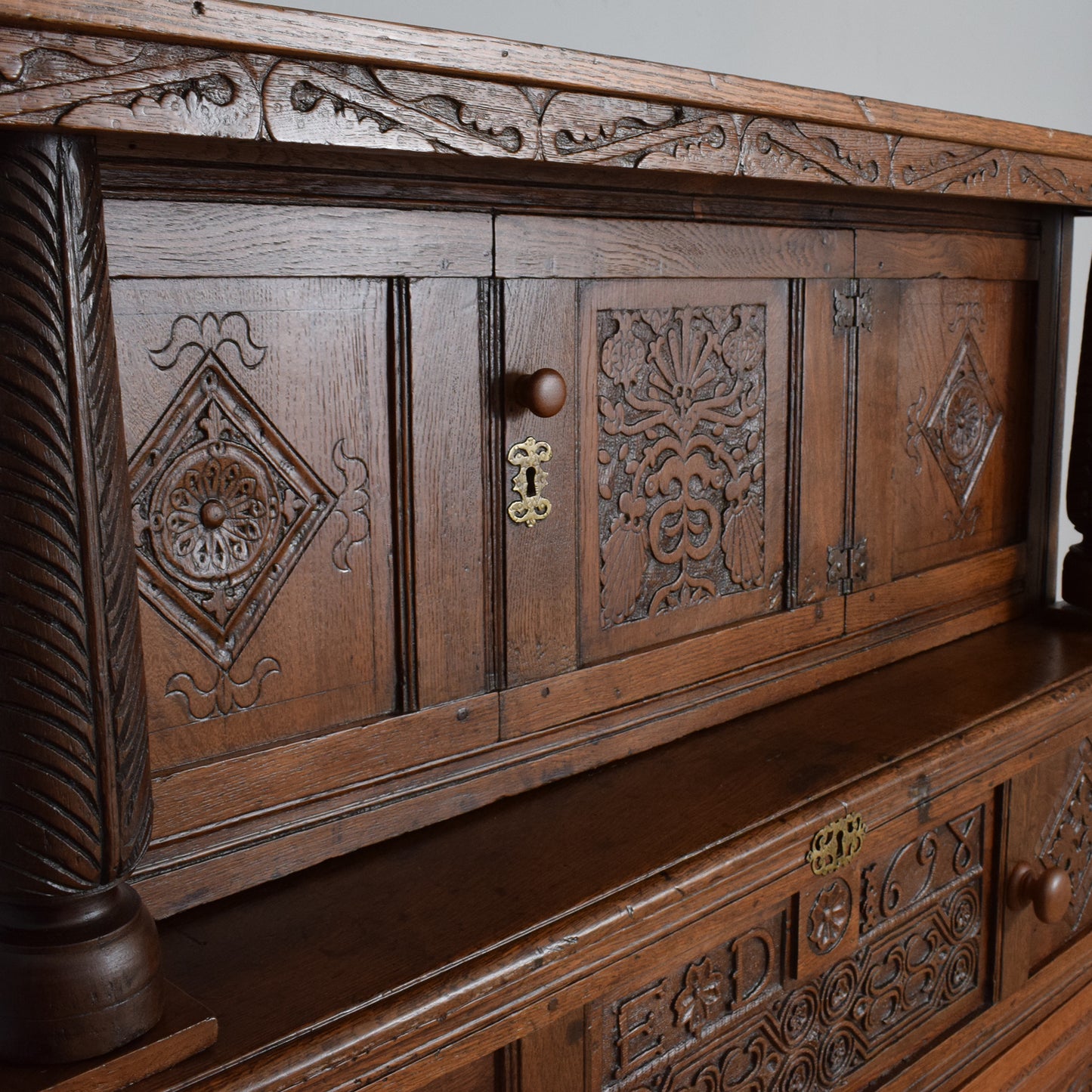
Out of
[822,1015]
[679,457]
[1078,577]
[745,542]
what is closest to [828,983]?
[822,1015]

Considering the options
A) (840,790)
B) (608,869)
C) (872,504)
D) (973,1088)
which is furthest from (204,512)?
(973,1088)

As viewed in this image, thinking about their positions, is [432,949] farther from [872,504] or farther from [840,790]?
[872,504]

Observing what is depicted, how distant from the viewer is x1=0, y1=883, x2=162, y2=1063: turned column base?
767mm

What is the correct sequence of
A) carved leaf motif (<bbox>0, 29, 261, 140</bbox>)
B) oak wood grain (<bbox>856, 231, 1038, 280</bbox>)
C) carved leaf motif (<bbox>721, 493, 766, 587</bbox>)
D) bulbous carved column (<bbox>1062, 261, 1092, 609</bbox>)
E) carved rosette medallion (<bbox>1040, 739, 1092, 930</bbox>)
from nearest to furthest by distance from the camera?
carved leaf motif (<bbox>0, 29, 261, 140</bbox>) < carved leaf motif (<bbox>721, 493, 766, 587</bbox>) < oak wood grain (<bbox>856, 231, 1038, 280</bbox>) < carved rosette medallion (<bbox>1040, 739, 1092, 930</bbox>) < bulbous carved column (<bbox>1062, 261, 1092, 609</bbox>)

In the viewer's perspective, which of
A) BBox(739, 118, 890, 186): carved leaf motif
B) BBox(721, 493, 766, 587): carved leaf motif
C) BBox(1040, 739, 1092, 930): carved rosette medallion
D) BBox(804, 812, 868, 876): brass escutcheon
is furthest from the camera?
BBox(1040, 739, 1092, 930): carved rosette medallion

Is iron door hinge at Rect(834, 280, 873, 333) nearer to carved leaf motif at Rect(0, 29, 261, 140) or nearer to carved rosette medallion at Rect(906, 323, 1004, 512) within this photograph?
carved rosette medallion at Rect(906, 323, 1004, 512)

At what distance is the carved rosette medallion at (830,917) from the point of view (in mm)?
1296

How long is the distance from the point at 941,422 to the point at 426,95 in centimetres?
105

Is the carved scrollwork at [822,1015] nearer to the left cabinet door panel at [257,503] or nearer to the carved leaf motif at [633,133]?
the left cabinet door panel at [257,503]

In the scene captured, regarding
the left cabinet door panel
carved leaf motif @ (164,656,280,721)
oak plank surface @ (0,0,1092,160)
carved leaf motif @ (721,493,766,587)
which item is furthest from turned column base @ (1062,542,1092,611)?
carved leaf motif @ (164,656,280,721)

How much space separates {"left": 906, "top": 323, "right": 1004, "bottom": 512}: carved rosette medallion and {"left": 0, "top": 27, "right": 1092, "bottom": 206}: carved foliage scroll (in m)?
0.41

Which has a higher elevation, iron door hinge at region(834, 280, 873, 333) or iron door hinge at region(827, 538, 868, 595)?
iron door hinge at region(834, 280, 873, 333)

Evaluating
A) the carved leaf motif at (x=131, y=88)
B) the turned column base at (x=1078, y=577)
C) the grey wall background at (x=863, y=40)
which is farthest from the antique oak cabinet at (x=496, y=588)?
the grey wall background at (x=863, y=40)

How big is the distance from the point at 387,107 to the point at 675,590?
67 cm
